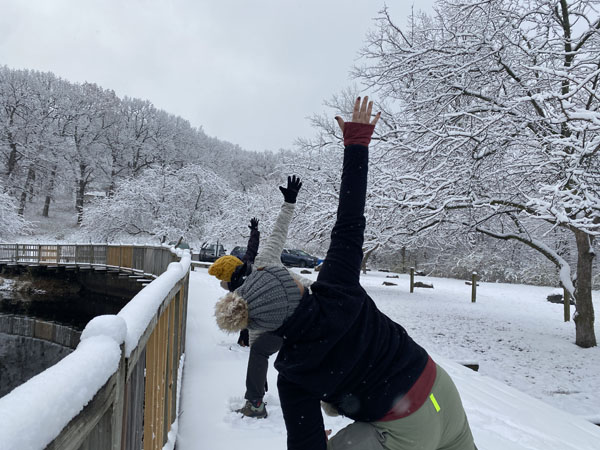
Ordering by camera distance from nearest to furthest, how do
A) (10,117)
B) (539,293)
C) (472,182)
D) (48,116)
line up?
(472,182) < (539,293) < (10,117) < (48,116)

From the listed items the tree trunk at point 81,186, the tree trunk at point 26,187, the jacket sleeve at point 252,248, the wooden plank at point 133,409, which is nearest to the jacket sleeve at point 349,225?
the wooden plank at point 133,409

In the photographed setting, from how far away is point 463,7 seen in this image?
9.89 meters

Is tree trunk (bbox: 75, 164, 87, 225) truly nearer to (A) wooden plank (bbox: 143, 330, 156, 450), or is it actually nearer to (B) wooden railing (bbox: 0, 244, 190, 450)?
(B) wooden railing (bbox: 0, 244, 190, 450)

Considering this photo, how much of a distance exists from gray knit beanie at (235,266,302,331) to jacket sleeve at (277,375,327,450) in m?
0.26

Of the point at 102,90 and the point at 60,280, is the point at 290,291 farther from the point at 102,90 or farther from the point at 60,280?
the point at 102,90

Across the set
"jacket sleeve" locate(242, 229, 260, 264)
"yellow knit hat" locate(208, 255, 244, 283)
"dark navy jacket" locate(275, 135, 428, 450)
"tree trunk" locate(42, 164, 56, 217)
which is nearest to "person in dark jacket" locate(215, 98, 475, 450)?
"dark navy jacket" locate(275, 135, 428, 450)

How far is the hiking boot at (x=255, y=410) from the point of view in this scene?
410cm

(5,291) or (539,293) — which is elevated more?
(539,293)

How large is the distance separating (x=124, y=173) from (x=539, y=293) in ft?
159

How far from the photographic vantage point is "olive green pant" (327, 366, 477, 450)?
5.32 feet

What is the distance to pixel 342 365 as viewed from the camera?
1543mm

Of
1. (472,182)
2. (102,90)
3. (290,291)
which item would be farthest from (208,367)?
(102,90)

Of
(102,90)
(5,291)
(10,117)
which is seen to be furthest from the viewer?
(102,90)

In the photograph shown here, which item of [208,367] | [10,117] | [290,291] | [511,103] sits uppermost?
[10,117]
